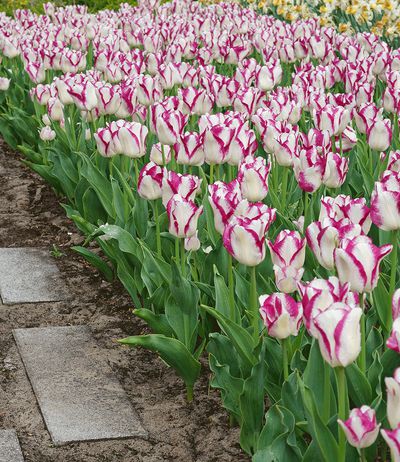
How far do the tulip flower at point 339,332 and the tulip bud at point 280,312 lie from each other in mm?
330

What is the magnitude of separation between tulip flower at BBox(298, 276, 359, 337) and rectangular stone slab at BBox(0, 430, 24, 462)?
1.06m

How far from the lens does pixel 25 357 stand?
3025 millimetres

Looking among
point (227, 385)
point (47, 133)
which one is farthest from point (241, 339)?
point (47, 133)

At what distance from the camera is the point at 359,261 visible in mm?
1847

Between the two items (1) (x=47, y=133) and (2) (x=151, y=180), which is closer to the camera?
(2) (x=151, y=180)

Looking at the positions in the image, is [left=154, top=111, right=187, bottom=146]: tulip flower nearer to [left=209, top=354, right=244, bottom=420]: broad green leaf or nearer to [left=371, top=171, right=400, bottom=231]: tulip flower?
[left=209, top=354, right=244, bottom=420]: broad green leaf

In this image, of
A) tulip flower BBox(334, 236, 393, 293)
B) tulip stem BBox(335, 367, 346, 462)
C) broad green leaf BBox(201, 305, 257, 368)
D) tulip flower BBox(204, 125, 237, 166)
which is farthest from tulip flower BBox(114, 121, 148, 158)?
tulip stem BBox(335, 367, 346, 462)

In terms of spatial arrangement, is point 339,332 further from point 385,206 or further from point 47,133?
point 47,133

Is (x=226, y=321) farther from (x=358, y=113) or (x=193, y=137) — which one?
(x=358, y=113)

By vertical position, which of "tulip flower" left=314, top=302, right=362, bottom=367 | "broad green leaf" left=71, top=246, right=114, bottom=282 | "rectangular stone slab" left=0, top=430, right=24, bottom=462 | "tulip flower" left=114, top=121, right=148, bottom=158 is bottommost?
"broad green leaf" left=71, top=246, right=114, bottom=282

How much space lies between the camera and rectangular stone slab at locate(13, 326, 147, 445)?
2590 millimetres

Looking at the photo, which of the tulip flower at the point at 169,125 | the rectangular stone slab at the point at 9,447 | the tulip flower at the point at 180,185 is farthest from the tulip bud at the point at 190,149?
the rectangular stone slab at the point at 9,447

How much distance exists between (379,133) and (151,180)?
89 cm

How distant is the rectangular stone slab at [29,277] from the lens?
3.55 metres
